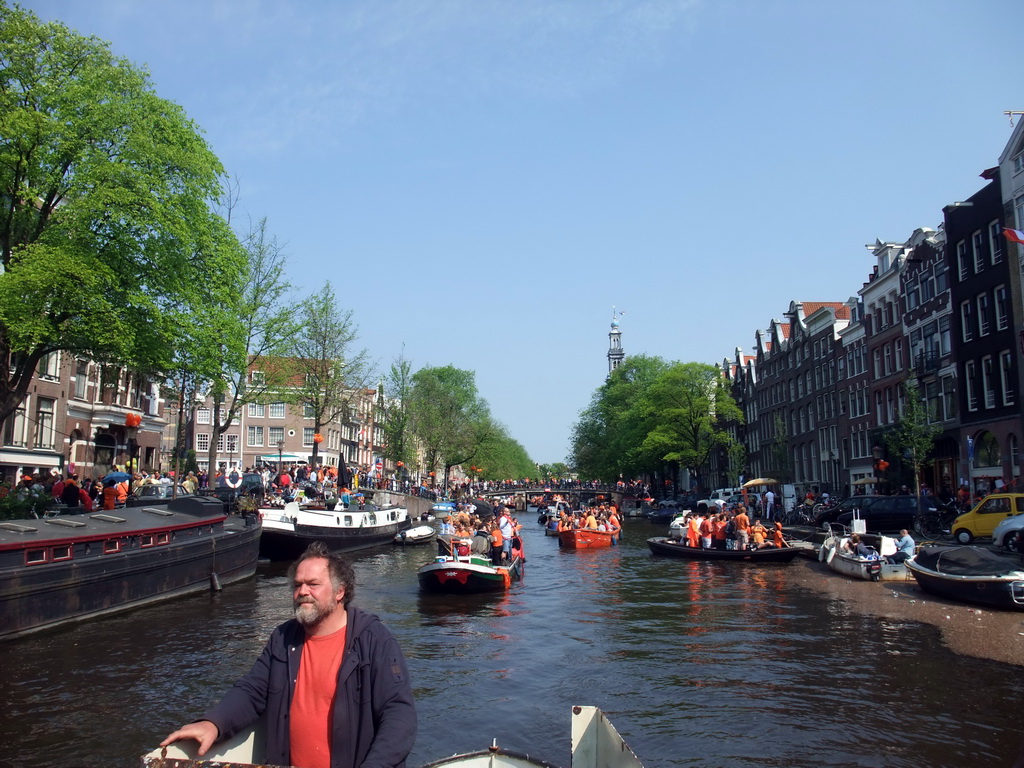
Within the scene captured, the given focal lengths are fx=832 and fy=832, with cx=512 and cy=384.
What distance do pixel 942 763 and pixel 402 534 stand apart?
35.7 meters

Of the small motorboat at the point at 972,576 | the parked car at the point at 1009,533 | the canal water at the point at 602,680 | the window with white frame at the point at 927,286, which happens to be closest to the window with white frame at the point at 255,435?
the window with white frame at the point at 927,286

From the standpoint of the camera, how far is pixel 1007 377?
3684cm

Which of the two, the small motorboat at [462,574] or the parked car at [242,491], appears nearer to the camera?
the small motorboat at [462,574]

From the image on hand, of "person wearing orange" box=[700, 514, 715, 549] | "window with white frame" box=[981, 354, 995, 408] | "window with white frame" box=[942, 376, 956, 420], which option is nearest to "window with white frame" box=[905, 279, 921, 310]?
"window with white frame" box=[942, 376, 956, 420]

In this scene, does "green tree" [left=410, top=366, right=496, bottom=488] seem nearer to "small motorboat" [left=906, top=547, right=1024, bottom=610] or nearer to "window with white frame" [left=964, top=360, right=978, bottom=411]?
"window with white frame" [left=964, top=360, right=978, bottom=411]

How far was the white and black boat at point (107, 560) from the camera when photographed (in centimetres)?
1562

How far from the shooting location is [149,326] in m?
24.8

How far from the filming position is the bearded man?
437 centimetres

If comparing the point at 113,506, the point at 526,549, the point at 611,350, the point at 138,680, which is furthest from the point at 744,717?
the point at 611,350

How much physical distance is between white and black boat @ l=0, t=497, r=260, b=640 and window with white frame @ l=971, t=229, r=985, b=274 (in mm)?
34645

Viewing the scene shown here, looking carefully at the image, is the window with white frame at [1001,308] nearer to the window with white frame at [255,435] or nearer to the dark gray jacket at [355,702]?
the dark gray jacket at [355,702]

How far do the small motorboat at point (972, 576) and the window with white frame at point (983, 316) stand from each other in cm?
2112

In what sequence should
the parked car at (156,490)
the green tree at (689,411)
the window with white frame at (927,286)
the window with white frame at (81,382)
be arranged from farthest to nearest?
the green tree at (689,411)
the window with white frame at (927,286)
the window with white frame at (81,382)
the parked car at (156,490)

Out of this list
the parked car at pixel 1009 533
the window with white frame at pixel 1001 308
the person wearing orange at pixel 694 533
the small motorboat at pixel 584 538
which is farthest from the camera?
the small motorboat at pixel 584 538
